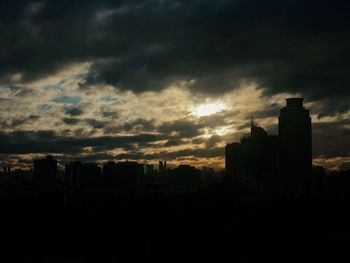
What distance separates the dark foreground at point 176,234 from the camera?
1278 inches

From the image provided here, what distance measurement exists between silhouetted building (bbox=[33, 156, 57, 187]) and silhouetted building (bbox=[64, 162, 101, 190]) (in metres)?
4.41

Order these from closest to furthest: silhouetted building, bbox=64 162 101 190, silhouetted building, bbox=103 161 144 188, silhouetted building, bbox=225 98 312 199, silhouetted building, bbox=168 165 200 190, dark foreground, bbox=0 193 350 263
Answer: dark foreground, bbox=0 193 350 263 < silhouetted building, bbox=225 98 312 199 < silhouetted building, bbox=103 161 144 188 < silhouetted building, bbox=64 162 101 190 < silhouetted building, bbox=168 165 200 190

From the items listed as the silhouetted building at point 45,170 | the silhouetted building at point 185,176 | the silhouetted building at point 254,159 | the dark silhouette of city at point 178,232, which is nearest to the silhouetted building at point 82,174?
the silhouetted building at point 45,170

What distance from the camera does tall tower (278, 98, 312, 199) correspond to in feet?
379

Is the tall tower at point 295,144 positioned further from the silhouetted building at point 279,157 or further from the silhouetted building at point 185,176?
the silhouetted building at point 185,176

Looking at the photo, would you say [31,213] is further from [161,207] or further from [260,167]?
[260,167]

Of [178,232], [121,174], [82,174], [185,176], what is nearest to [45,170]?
[82,174]

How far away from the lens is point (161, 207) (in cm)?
5966

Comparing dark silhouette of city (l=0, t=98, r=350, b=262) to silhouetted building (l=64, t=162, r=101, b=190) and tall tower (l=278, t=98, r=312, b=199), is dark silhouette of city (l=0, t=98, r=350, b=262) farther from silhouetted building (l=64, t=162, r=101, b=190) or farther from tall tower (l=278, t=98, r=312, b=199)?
silhouetted building (l=64, t=162, r=101, b=190)

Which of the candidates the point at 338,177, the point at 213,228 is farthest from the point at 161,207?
the point at 338,177

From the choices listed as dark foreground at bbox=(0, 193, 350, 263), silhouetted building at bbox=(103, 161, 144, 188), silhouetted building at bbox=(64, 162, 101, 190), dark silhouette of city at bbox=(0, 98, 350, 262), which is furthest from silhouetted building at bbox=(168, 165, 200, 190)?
dark foreground at bbox=(0, 193, 350, 263)

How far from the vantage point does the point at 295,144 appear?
123m

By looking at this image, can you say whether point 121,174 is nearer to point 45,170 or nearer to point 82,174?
point 82,174

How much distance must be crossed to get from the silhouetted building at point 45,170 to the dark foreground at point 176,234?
8129cm
